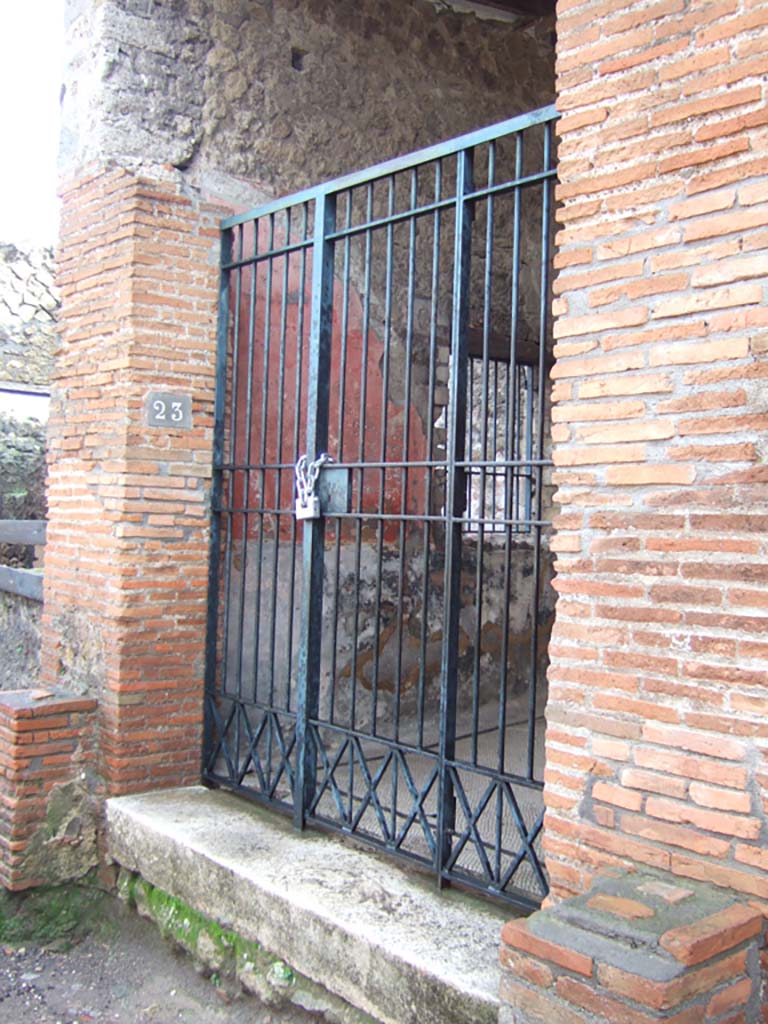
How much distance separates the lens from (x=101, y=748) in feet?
15.9

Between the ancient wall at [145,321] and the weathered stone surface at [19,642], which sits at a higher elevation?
the ancient wall at [145,321]

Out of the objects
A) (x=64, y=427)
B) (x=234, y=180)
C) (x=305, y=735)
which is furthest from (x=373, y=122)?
(x=305, y=735)

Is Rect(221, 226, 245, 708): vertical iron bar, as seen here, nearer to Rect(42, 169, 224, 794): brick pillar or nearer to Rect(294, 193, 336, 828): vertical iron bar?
Rect(42, 169, 224, 794): brick pillar

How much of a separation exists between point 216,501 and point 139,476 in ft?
1.40

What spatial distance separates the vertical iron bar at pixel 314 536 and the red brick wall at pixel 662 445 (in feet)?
5.70

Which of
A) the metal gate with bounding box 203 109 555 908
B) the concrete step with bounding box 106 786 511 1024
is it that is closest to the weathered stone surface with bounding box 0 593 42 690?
the metal gate with bounding box 203 109 555 908

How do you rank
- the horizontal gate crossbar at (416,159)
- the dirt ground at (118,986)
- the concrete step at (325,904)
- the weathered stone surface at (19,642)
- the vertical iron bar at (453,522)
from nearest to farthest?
the concrete step at (325,904), the horizontal gate crossbar at (416,159), the vertical iron bar at (453,522), the dirt ground at (118,986), the weathered stone surface at (19,642)

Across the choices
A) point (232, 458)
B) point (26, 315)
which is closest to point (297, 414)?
point (232, 458)

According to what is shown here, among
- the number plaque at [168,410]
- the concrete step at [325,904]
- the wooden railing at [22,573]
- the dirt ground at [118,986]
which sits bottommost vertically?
the dirt ground at [118,986]

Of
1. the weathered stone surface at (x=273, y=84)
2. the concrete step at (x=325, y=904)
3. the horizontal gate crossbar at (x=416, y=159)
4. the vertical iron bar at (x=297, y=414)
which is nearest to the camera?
the concrete step at (x=325, y=904)

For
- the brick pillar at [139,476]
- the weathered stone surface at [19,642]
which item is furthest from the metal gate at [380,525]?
the weathered stone surface at [19,642]

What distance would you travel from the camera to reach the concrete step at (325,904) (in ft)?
10.0

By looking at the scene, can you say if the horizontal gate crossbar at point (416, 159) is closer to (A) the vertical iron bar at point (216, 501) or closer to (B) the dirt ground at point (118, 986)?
(A) the vertical iron bar at point (216, 501)

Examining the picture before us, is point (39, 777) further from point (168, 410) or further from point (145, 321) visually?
point (145, 321)
